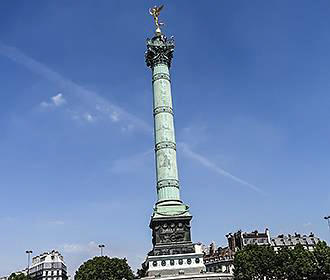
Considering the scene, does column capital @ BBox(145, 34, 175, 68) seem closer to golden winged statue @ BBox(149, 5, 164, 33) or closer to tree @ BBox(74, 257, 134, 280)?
golden winged statue @ BBox(149, 5, 164, 33)

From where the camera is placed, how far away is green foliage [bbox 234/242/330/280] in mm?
50500

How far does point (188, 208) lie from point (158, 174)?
18.9ft

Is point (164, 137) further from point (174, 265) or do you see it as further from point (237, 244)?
point (237, 244)

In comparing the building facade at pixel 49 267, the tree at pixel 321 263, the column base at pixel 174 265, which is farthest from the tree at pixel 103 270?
the building facade at pixel 49 267

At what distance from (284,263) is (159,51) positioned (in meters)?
32.9

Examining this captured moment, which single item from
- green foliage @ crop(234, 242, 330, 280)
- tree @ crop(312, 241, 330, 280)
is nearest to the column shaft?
green foliage @ crop(234, 242, 330, 280)

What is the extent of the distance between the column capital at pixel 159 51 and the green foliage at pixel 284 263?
93.7 ft

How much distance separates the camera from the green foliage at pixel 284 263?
166ft

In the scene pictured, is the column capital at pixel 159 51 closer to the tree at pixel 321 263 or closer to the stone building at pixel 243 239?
the tree at pixel 321 263

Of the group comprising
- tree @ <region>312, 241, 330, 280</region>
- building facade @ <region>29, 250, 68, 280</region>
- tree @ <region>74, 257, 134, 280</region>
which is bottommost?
tree @ <region>312, 241, 330, 280</region>

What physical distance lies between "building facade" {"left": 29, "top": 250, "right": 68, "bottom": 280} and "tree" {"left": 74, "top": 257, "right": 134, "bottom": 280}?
4055 cm

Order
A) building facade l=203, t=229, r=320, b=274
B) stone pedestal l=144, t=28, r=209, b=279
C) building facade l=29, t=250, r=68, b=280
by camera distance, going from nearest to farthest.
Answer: stone pedestal l=144, t=28, r=209, b=279, building facade l=203, t=229, r=320, b=274, building facade l=29, t=250, r=68, b=280

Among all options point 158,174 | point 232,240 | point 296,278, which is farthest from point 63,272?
point 296,278

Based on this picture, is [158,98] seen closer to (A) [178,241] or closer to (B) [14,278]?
(A) [178,241]
